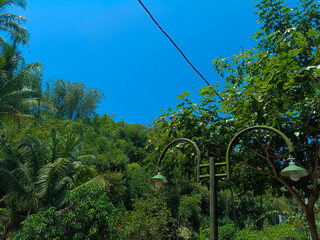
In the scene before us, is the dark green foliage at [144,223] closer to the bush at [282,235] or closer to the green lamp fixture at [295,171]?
the bush at [282,235]

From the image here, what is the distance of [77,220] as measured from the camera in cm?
1430

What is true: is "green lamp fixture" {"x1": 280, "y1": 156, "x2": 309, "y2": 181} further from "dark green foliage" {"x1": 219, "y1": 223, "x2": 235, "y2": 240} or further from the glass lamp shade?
"dark green foliage" {"x1": 219, "y1": 223, "x2": 235, "y2": 240}

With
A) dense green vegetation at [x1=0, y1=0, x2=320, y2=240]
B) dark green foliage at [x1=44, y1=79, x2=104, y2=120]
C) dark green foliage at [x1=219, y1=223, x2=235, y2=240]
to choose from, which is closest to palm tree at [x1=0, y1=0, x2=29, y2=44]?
dense green vegetation at [x1=0, y1=0, x2=320, y2=240]

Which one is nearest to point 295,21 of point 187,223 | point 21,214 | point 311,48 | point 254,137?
point 311,48

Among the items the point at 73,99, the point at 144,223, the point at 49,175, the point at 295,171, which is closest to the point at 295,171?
the point at 295,171

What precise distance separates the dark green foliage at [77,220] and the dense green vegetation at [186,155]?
1.9 inches

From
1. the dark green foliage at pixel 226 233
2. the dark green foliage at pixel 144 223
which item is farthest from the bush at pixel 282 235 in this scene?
the dark green foliage at pixel 226 233

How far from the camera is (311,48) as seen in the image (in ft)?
17.9

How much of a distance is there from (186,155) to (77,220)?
9116mm

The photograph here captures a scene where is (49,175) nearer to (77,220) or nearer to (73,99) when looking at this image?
(77,220)

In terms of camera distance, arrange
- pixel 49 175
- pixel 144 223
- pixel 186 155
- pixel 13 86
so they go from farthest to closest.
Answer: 1. pixel 144 223
2. pixel 49 175
3. pixel 13 86
4. pixel 186 155

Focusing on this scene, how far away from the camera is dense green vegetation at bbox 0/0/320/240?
582 cm

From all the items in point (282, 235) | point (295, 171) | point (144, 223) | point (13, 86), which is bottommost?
point (295, 171)

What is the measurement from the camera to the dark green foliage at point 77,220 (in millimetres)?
13078
